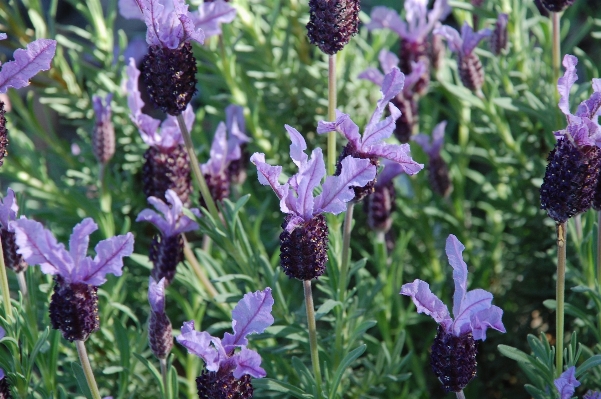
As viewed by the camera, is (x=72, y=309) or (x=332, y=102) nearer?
(x=72, y=309)

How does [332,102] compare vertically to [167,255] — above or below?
above

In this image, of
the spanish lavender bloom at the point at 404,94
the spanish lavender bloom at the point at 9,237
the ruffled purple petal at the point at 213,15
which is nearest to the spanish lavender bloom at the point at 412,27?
the spanish lavender bloom at the point at 404,94

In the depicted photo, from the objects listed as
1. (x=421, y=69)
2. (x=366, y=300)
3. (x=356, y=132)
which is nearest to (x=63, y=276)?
(x=356, y=132)

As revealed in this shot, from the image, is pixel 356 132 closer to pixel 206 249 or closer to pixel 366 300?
pixel 366 300

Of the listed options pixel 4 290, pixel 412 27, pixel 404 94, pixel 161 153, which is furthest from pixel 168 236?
pixel 412 27

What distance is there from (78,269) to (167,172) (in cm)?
31

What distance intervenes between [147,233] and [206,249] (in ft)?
1.10

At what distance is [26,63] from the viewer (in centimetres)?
80

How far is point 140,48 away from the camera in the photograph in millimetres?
1570

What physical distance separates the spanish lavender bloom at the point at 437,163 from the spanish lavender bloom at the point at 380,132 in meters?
0.46

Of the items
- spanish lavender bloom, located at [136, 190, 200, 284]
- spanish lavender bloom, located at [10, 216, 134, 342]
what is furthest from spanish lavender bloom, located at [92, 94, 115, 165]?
spanish lavender bloom, located at [10, 216, 134, 342]

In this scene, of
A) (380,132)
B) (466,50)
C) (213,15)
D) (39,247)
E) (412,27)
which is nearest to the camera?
(39,247)

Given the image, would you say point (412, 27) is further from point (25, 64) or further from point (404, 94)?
point (25, 64)

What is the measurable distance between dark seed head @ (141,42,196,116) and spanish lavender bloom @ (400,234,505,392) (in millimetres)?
348
